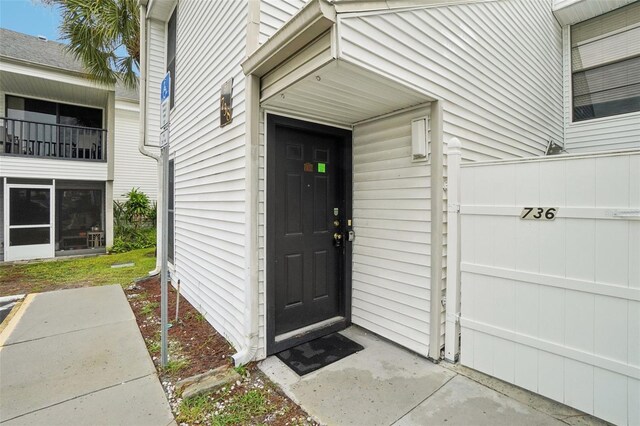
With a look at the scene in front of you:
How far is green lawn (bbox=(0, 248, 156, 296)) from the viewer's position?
593 cm

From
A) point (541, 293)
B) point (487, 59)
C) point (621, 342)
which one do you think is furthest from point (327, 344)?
point (487, 59)

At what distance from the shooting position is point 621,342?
6.87 feet

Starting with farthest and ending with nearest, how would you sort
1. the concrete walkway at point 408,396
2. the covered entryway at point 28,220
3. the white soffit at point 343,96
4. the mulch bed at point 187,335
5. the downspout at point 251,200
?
1. the covered entryway at point 28,220
2. the mulch bed at point 187,335
3. the downspout at point 251,200
4. the white soffit at point 343,96
5. the concrete walkway at point 408,396

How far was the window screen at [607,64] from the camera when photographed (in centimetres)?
568

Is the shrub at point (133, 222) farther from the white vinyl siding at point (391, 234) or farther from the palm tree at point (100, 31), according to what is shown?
the white vinyl siding at point (391, 234)

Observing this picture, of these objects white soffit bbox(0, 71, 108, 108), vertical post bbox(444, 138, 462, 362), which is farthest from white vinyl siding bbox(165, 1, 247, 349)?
white soffit bbox(0, 71, 108, 108)

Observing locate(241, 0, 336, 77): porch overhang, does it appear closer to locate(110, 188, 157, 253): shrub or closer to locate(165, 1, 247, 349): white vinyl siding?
locate(165, 1, 247, 349): white vinyl siding

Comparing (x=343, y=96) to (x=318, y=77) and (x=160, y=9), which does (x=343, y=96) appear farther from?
(x=160, y=9)

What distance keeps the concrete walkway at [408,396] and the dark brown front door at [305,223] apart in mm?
660

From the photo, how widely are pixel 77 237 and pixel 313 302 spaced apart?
9877mm

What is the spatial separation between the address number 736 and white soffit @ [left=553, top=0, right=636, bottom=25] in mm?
6129

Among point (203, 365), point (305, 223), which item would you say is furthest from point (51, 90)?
point (203, 365)

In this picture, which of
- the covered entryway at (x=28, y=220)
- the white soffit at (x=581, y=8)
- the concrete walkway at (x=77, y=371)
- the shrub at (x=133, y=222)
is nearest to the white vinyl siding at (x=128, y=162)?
the shrub at (x=133, y=222)

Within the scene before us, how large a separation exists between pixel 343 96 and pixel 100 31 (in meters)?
7.48
